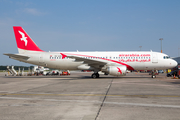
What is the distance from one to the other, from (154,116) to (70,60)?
21.8 metres

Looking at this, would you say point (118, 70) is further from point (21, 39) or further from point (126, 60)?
point (21, 39)

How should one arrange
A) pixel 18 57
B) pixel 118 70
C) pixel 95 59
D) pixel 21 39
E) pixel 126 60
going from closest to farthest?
pixel 118 70 → pixel 126 60 → pixel 95 59 → pixel 18 57 → pixel 21 39

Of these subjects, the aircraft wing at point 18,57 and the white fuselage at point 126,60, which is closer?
the white fuselage at point 126,60

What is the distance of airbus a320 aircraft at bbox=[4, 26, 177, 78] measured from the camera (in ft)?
80.9

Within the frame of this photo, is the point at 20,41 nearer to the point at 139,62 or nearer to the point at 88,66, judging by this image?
the point at 88,66

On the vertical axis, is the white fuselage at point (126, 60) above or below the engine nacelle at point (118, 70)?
above

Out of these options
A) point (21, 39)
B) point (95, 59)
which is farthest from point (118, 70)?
point (21, 39)

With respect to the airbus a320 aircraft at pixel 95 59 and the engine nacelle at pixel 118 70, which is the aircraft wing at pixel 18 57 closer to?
the airbus a320 aircraft at pixel 95 59

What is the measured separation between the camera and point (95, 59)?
26.1 meters

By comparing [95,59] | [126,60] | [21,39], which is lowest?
[126,60]

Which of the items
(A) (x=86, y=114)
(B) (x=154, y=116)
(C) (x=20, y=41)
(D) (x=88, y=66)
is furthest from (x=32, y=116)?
Result: (C) (x=20, y=41)

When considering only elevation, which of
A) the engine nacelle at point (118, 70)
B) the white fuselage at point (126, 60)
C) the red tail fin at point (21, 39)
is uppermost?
the red tail fin at point (21, 39)

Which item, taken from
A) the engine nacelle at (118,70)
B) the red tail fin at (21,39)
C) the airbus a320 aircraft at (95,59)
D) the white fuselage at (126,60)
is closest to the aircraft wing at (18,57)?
the airbus a320 aircraft at (95,59)

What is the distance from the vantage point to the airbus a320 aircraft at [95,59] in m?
24.7
